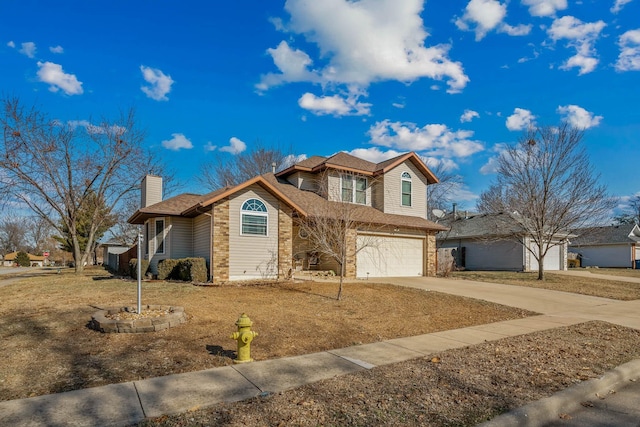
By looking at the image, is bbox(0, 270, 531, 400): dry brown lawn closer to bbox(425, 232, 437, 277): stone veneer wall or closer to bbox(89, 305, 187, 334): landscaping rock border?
bbox(89, 305, 187, 334): landscaping rock border

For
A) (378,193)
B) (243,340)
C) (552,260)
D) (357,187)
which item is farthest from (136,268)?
(552,260)

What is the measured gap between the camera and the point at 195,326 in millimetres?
7848

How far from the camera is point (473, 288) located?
16250 mm

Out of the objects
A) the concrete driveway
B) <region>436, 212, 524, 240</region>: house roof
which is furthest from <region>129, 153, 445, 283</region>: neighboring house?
<region>436, 212, 524, 240</region>: house roof

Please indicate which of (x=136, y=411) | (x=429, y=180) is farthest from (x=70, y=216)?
(x=136, y=411)

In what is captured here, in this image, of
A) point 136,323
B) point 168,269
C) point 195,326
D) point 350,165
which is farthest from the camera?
point 350,165

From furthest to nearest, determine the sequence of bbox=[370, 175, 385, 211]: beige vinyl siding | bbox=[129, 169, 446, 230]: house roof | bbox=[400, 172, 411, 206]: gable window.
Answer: bbox=[400, 172, 411, 206]: gable window < bbox=[370, 175, 385, 211]: beige vinyl siding < bbox=[129, 169, 446, 230]: house roof

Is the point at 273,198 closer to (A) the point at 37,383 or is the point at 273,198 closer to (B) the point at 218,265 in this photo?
(B) the point at 218,265

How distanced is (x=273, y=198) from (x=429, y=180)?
1090cm

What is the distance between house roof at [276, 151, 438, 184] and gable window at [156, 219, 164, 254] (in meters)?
6.54

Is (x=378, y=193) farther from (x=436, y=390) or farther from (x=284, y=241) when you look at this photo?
(x=436, y=390)

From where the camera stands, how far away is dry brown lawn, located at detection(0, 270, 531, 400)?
17.7 ft

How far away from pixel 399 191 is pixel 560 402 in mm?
17408

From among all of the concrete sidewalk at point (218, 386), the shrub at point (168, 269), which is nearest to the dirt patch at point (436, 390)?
the concrete sidewalk at point (218, 386)
